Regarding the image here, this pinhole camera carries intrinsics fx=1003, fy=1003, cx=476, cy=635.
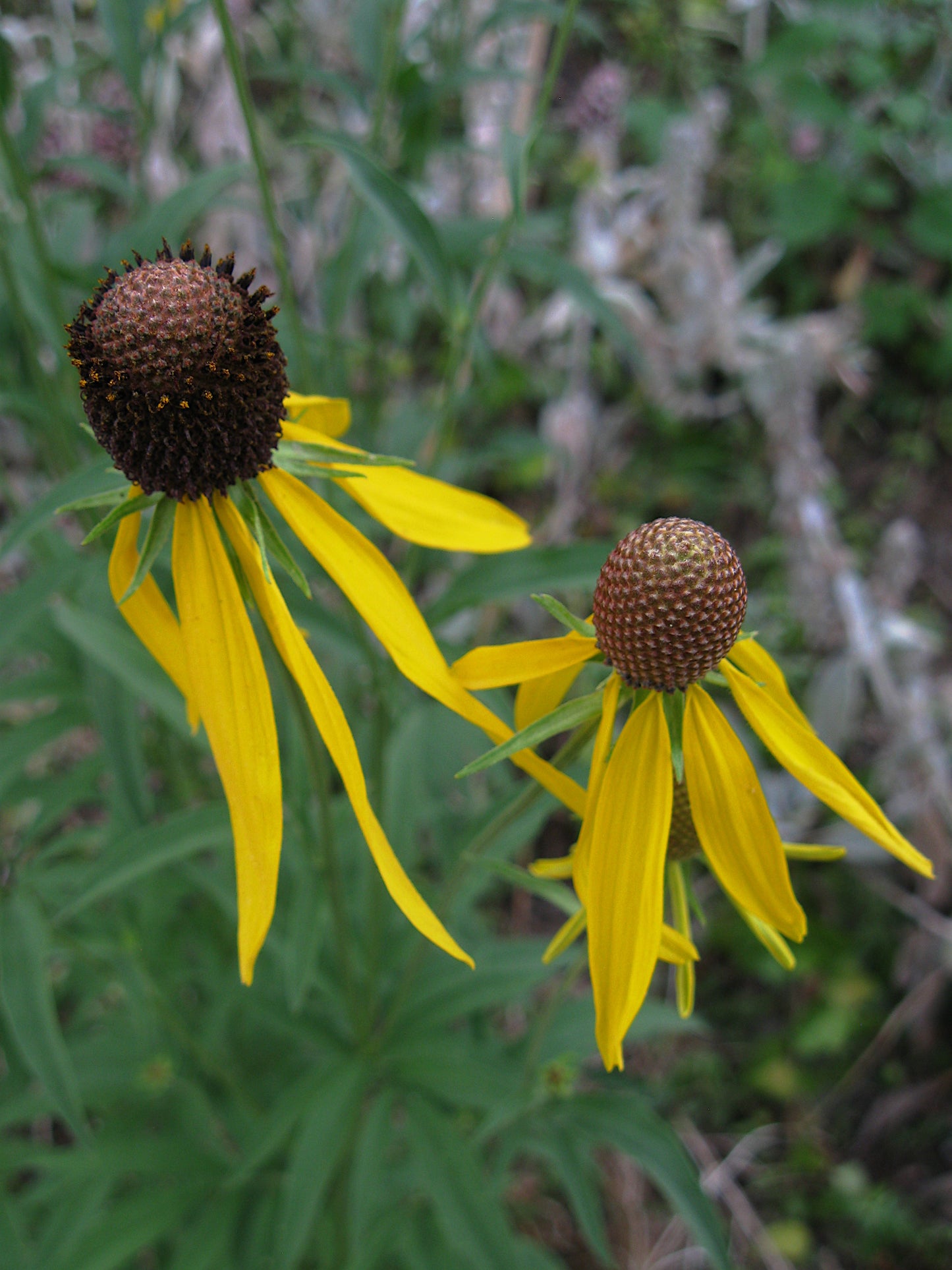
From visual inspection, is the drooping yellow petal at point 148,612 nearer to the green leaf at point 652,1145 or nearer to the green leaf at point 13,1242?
the green leaf at point 652,1145

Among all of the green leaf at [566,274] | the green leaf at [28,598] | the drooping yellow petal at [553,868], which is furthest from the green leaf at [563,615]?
the green leaf at [566,274]

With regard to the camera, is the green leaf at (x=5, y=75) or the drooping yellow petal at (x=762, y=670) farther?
the green leaf at (x=5, y=75)

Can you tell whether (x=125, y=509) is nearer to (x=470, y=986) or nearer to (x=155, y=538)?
(x=155, y=538)

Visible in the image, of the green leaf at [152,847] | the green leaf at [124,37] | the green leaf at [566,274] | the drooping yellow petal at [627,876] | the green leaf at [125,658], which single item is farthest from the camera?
the green leaf at [566,274]

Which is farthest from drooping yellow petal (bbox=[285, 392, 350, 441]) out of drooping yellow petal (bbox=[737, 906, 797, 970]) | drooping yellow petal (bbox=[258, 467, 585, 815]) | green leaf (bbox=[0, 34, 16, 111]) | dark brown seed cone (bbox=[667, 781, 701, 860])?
green leaf (bbox=[0, 34, 16, 111])

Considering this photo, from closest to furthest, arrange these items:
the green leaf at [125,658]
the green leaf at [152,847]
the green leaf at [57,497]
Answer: the green leaf at [57,497]
the green leaf at [152,847]
the green leaf at [125,658]

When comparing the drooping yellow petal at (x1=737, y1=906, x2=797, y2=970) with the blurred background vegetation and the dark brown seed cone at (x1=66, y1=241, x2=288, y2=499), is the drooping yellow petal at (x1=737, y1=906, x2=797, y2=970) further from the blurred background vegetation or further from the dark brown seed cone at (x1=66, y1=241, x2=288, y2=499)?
the dark brown seed cone at (x1=66, y1=241, x2=288, y2=499)

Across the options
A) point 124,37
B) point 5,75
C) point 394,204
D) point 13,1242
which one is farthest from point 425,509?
point 13,1242
